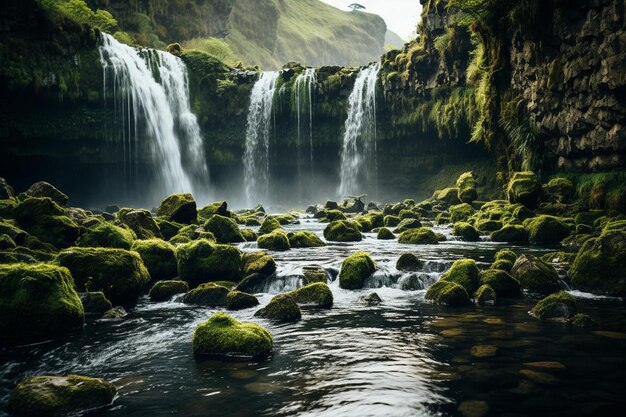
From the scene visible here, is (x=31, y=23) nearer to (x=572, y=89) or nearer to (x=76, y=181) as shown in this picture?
(x=76, y=181)

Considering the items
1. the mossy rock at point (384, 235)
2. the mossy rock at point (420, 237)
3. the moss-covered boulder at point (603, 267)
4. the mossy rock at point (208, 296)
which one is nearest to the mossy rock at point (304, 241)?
the mossy rock at point (384, 235)

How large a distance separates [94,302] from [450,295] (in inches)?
299

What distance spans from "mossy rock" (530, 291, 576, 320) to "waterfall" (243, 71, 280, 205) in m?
38.0

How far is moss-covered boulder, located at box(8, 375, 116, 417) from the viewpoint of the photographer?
538cm

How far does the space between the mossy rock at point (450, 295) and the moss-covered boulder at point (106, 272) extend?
22.3 feet

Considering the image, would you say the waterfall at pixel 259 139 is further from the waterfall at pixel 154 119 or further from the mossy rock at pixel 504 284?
the mossy rock at pixel 504 284

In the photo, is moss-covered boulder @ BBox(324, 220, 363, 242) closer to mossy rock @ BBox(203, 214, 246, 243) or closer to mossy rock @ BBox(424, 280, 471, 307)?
mossy rock @ BBox(203, 214, 246, 243)

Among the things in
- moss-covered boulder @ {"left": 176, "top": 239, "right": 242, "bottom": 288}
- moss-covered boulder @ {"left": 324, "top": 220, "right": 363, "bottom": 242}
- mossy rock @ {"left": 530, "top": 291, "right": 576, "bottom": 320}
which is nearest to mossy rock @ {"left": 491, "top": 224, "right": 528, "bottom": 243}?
moss-covered boulder @ {"left": 324, "top": 220, "right": 363, "bottom": 242}

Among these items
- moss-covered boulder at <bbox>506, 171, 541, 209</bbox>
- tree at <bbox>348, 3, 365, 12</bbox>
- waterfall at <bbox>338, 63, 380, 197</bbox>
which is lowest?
moss-covered boulder at <bbox>506, 171, 541, 209</bbox>

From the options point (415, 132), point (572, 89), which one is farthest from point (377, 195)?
point (572, 89)

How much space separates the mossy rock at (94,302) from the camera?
398 inches

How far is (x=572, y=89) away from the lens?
68.6 feet

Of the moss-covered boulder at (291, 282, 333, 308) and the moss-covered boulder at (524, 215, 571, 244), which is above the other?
the moss-covered boulder at (524, 215, 571, 244)

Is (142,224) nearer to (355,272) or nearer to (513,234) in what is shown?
(355,272)
